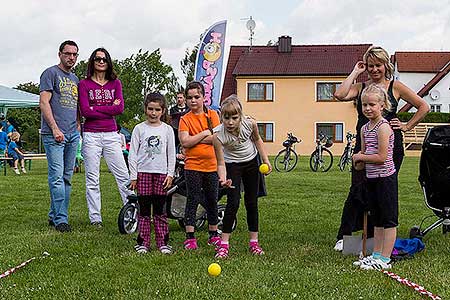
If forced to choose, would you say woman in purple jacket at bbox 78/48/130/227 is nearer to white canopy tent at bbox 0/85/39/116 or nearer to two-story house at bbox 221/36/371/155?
white canopy tent at bbox 0/85/39/116

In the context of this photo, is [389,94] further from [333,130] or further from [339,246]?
[333,130]

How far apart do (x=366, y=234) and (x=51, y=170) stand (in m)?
3.46

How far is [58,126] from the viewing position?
7.14 metres

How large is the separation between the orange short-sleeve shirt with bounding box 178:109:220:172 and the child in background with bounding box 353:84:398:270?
1.47 metres

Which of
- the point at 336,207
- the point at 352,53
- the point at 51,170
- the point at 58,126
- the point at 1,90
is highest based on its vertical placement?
the point at 352,53

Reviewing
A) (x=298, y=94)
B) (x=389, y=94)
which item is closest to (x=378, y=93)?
(x=389, y=94)

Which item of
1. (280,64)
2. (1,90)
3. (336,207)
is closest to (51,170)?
(336,207)

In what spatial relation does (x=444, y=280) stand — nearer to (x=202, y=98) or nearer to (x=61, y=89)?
(x=202, y=98)

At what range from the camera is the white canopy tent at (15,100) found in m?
27.0

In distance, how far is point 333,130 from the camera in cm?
3903

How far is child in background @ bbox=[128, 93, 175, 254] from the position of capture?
19.4 feet

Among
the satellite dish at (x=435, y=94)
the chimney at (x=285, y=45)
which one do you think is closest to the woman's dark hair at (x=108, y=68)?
the chimney at (x=285, y=45)

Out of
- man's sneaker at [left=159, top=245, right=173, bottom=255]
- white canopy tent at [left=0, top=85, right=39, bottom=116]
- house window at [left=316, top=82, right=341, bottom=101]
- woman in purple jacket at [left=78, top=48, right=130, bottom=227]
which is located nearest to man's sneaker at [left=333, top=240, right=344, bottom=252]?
man's sneaker at [left=159, top=245, right=173, bottom=255]

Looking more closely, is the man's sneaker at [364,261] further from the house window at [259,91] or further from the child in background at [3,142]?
the house window at [259,91]
